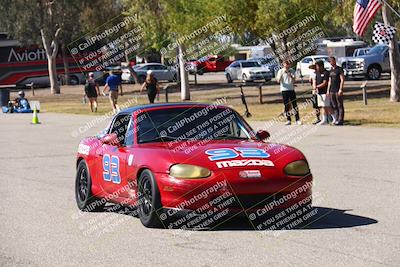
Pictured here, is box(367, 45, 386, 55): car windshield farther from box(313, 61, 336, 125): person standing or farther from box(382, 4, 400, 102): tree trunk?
box(313, 61, 336, 125): person standing

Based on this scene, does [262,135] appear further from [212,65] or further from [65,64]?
[212,65]

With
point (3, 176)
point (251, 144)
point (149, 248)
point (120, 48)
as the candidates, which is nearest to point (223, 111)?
point (251, 144)

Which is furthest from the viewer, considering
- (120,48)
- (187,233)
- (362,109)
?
(120,48)

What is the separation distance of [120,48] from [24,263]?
207ft

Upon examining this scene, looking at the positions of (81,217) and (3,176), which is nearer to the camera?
(81,217)

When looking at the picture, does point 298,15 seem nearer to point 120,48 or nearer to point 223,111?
point 223,111

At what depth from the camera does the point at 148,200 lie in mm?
9859

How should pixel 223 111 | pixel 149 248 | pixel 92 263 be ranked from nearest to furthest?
pixel 92 263 < pixel 149 248 < pixel 223 111

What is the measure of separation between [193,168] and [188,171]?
0.20 ft

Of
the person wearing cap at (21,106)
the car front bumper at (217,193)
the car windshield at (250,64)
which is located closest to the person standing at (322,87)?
the car front bumper at (217,193)

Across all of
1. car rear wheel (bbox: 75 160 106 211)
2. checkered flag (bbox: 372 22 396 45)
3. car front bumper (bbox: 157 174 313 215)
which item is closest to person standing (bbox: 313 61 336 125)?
checkered flag (bbox: 372 22 396 45)

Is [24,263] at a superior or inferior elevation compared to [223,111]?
inferior

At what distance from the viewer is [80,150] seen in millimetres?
12086

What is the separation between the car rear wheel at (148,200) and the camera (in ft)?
31.5
